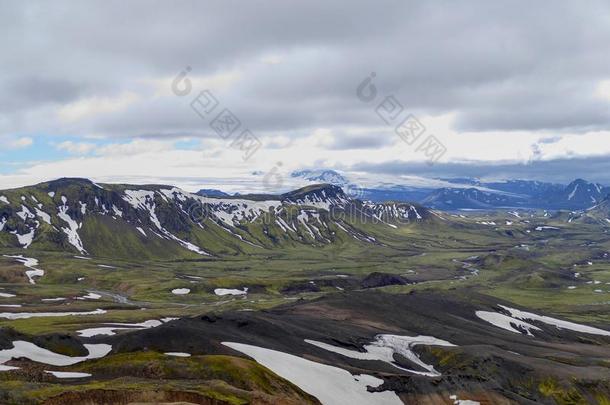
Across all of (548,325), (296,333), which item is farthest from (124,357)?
(548,325)

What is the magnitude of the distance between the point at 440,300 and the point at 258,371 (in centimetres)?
10203

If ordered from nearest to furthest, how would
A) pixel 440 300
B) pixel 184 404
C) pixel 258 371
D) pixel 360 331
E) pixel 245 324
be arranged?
pixel 184 404
pixel 258 371
pixel 245 324
pixel 360 331
pixel 440 300

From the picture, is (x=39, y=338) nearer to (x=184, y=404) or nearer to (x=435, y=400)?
(x=184, y=404)

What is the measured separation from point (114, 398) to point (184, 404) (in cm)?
719

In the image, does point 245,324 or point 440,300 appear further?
point 440,300

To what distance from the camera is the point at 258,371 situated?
236ft

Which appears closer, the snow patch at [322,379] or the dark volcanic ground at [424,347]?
the snow patch at [322,379]

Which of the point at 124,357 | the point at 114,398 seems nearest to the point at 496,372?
the point at 124,357

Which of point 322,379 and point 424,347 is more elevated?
point 322,379

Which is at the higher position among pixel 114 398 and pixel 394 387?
pixel 114 398

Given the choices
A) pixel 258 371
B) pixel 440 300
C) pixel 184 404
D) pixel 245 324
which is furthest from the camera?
pixel 440 300

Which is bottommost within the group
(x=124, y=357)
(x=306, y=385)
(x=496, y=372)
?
(x=496, y=372)

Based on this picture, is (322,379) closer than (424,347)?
Yes

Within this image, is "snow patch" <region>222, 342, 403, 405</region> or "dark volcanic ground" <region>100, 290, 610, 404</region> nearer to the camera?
"snow patch" <region>222, 342, 403, 405</region>
